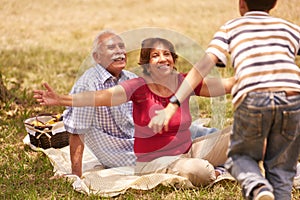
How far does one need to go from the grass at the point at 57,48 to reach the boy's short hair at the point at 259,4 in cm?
140

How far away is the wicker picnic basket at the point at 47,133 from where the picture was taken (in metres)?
4.80

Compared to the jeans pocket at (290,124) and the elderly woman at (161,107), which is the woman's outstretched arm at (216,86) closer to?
the elderly woman at (161,107)

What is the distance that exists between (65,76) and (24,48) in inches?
94.8

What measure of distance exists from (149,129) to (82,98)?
0.63 m

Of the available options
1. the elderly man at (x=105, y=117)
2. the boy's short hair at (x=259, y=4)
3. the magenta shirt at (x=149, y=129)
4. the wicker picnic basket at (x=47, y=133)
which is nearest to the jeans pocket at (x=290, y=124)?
the boy's short hair at (x=259, y=4)

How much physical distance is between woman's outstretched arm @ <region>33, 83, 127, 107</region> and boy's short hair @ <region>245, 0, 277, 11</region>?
1288 millimetres

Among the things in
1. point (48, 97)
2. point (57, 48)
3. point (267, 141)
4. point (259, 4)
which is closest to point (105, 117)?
point (48, 97)

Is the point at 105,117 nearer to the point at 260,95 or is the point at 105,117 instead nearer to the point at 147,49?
the point at 147,49

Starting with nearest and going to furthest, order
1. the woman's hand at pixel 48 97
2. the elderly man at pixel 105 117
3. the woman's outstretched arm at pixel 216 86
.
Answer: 1. the woman's hand at pixel 48 97
2. the woman's outstretched arm at pixel 216 86
3. the elderly man at pixel 105 117

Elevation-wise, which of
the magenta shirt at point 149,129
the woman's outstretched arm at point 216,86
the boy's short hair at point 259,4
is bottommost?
the magenta shirt at point 149,129

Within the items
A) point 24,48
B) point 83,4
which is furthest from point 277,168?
point 83,4

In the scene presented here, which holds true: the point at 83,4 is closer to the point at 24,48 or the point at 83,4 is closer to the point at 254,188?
the point at 24,48

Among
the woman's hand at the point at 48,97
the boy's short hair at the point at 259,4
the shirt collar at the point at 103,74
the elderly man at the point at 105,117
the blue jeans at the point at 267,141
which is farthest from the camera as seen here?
the shirt collar at the point at 103,74

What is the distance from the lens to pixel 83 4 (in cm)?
1567
